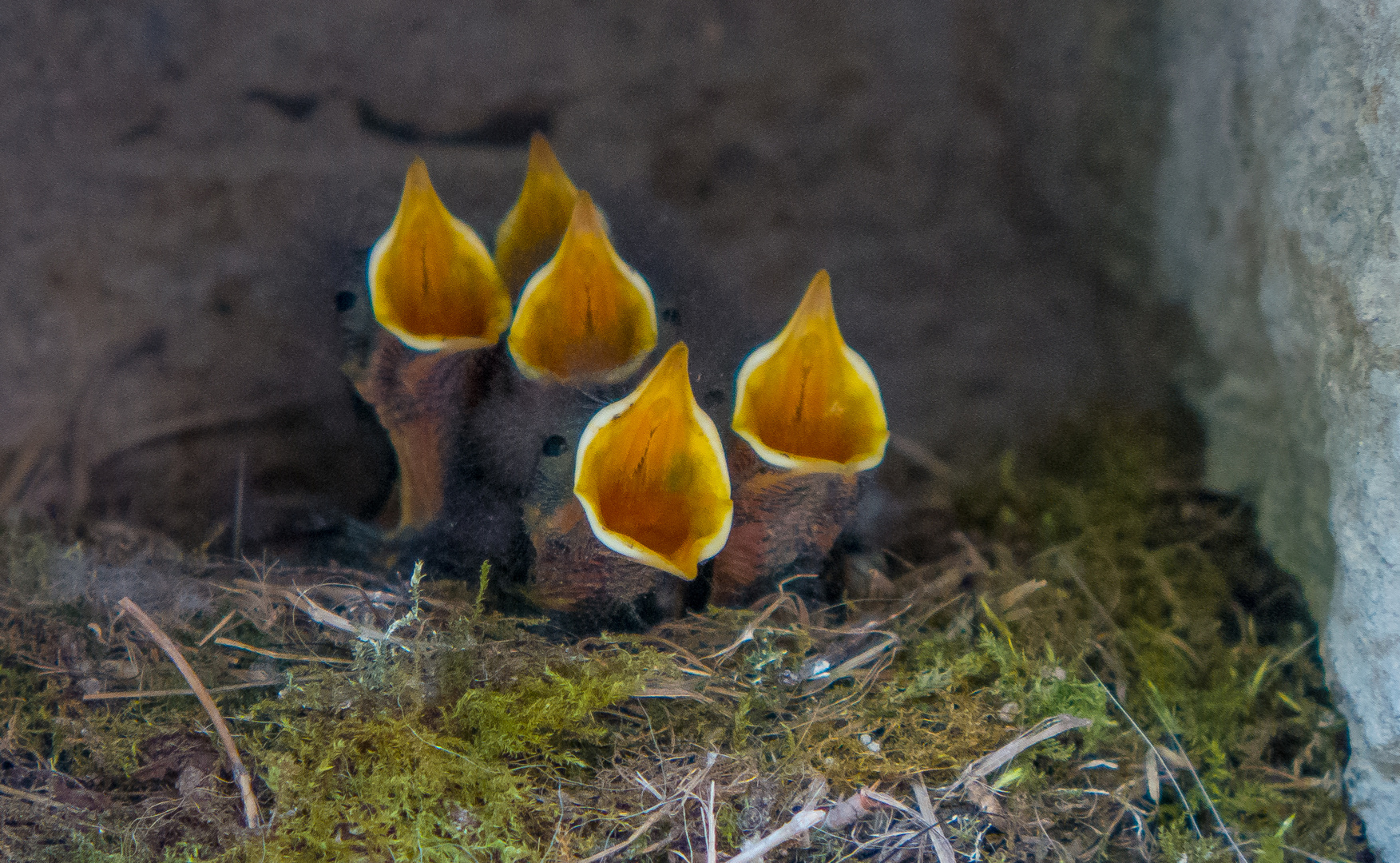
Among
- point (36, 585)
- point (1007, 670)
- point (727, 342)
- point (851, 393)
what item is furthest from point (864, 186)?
point (36, 585)

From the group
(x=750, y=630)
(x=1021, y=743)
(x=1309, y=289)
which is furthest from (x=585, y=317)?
(x=1309, y=289)

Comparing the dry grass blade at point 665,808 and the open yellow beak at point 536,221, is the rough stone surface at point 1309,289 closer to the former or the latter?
the dry grass blade at point 665,808

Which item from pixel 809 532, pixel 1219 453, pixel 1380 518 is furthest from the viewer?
pixel 1219 453

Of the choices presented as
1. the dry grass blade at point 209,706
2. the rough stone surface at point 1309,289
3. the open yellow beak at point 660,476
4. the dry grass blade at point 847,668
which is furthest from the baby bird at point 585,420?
the rough stone surface at point 1309,289

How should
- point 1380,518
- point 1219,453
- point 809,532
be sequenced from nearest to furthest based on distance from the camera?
point 1380,518 → point 809,532 → point 1219,453

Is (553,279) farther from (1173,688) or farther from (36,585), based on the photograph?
(1173,688)
